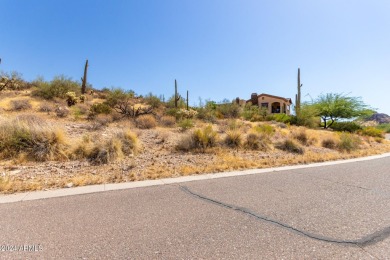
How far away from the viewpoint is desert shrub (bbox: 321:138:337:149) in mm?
12048

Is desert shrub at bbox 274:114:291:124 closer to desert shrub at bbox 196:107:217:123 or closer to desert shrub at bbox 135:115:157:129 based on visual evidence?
desert shrub at bbox 196:107:217:123

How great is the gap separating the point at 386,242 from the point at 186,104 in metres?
22.5

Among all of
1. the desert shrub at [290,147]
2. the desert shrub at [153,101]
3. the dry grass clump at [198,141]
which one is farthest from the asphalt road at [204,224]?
the desert shrub at [153,101]

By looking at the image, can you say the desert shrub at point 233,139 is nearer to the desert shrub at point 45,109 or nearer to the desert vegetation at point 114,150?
the desert vegetation at point 114,150

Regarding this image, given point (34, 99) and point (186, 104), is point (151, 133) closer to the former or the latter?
point (34, 99)

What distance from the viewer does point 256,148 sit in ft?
31.9

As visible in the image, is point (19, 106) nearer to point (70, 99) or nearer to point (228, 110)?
point (70, 99)

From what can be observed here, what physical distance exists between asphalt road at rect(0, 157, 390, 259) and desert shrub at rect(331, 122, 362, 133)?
2352cm

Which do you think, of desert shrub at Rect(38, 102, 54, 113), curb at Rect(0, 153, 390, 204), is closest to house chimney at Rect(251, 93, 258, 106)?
desert shrub at Rect(38, 102, 54, 113)

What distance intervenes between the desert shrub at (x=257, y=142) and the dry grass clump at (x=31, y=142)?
7.52 metres

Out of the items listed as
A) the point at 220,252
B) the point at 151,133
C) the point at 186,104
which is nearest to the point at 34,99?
the point at 151,133

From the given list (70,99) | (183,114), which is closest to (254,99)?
(183,114)

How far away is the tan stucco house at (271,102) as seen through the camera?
145 ft

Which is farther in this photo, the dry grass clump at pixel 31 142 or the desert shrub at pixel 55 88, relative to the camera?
the desert shrub at pixel 55 88
